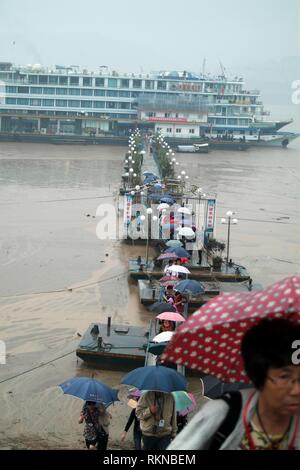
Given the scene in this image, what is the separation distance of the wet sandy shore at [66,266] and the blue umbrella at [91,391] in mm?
1194

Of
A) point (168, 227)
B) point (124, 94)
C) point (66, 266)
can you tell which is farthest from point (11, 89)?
point (66, 266)

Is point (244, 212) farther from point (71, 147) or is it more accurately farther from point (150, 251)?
point (71, 147)

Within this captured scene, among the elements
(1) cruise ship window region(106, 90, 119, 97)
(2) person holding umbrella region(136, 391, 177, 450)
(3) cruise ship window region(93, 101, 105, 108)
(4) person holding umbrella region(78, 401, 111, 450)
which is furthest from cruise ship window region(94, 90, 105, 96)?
(2) person holding umbrella region(136, 391, 177, 450)

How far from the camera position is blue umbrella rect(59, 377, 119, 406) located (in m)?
5.60

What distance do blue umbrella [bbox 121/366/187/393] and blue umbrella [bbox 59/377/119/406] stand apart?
1.08ft

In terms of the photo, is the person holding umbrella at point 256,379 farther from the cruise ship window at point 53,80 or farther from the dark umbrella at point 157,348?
the cruise ship window at point 53,80

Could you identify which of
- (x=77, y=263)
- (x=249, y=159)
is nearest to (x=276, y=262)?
(x=77, y=263)

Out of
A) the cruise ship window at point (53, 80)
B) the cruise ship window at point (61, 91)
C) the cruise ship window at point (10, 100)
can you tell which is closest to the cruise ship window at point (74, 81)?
the cruise ship window at point (61, 91)

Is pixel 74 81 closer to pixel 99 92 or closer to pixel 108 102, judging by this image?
pixel 99 92

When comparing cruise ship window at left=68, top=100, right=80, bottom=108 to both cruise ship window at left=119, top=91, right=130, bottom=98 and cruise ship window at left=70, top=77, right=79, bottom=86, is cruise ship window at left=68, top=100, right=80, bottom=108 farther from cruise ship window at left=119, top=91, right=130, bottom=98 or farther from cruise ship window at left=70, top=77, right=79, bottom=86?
cruise ship window at left=119, top=91, right=130, bottom=98

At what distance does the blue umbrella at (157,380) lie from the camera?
198 inches

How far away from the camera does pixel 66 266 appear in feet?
49.3
